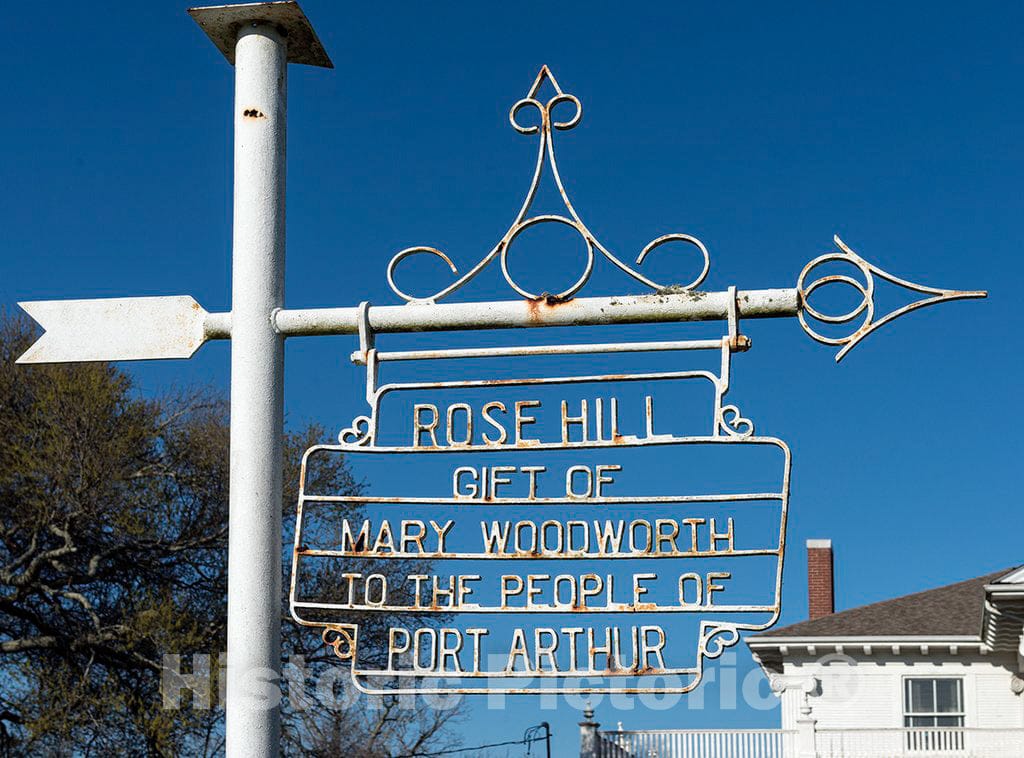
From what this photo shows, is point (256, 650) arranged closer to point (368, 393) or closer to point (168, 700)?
point (368, 393)

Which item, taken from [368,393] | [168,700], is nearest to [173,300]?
[368,393]

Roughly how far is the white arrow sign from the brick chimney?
82.8ft

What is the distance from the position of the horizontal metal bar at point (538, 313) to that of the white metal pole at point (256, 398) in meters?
0.11

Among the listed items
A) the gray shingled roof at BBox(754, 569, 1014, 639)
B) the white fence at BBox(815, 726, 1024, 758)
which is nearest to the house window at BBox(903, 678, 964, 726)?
the gray shingled roof at BBox(754, 569, 1014, 639)

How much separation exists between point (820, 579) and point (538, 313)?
2548cm

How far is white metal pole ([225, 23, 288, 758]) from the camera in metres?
4.22

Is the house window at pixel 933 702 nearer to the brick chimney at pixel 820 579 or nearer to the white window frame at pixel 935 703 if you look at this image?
the white window frame at pixel 935 703

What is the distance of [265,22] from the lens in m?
4.53

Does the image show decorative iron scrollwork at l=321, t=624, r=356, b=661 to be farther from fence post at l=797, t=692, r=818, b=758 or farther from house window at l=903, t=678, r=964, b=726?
A: house window at l=903, t=678, r=964, b=726

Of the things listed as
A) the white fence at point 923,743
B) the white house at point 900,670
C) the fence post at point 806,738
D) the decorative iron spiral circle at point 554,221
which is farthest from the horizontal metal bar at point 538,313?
the white house at point 900,670

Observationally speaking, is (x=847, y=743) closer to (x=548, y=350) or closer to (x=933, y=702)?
(x=933, y=702)

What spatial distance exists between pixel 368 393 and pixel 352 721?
24.4 metres

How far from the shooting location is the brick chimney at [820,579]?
2866 cm

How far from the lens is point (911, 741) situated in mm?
23156
